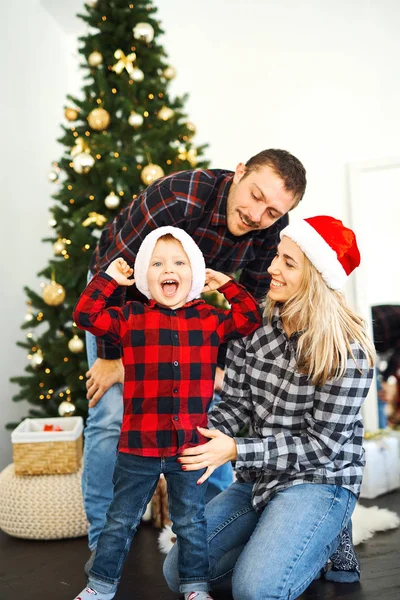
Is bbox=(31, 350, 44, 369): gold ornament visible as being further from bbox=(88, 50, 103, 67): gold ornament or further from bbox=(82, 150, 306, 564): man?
bbox=(88, 50, 103, 67): gold ornament

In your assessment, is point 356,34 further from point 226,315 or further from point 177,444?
point 177,444

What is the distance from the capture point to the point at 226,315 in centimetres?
175

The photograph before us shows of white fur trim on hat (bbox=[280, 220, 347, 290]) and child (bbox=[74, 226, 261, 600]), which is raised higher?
white fur trim on hat (bbox=[280, 220, 347, 290])

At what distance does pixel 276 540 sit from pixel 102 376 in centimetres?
76

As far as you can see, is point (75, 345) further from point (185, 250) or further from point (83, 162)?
point (185, 250)

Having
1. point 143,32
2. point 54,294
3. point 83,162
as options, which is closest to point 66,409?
point 54,294

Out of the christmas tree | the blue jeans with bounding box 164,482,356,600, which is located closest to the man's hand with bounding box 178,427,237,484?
the blue jeans with bounding box 164,482,356,600

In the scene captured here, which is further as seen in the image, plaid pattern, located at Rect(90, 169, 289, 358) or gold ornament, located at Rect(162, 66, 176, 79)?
gold ornament, located at Rect(162, 66, 176, 79)

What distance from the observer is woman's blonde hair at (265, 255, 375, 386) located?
1.64 m

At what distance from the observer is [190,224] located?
2.02 meters

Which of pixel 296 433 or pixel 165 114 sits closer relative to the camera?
pixel 296 433

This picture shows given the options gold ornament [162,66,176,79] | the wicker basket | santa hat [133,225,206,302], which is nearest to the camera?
santa hat [133,225,206,302]

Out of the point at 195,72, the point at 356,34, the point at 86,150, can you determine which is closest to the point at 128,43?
the point at 86,150

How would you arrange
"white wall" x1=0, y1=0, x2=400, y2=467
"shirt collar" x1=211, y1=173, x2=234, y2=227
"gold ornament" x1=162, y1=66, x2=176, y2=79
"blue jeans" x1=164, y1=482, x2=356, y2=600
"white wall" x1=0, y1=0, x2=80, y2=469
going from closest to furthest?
"blue jeans" x1=164, y1=482, x2=356, y2=600 → "shirt collar" x1=211, y1=173, x2=234, y2=227 → "gold ornament" x1=162, y1=66, x2=176, y2=79 → "white wall" x1=0, y1=0, x2=80, y2=469 → "white wall" x1=0, y1=0, x2=400, y2=467
